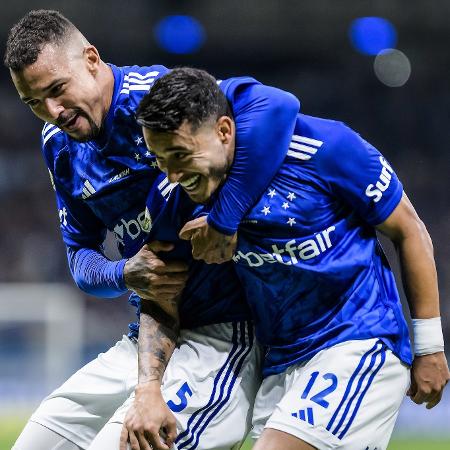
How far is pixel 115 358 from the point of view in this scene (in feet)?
11.3

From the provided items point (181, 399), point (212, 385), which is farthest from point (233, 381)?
point (181, 399)

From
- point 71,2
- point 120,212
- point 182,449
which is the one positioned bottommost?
point 71,2

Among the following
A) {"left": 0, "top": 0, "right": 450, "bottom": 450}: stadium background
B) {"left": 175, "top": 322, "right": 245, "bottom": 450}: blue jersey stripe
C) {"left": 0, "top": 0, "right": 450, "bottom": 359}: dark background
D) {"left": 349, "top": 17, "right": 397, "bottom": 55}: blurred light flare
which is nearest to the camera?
{"left": 175, "top": 322, "right": 245, "bottom": 450}: blue jersey stripe

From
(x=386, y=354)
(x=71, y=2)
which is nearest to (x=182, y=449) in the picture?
(x=386, y=354)

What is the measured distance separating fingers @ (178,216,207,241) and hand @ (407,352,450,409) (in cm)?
80

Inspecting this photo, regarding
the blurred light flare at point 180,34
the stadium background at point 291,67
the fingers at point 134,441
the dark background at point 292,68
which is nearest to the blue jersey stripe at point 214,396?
the fingers at point 134,441

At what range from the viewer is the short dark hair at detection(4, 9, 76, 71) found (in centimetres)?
316

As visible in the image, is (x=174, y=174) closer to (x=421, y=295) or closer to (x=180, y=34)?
(x=421, y=295)

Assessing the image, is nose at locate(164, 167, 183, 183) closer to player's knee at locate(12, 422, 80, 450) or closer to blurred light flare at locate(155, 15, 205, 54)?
player's knee at locate(12, 422, 80, 450)

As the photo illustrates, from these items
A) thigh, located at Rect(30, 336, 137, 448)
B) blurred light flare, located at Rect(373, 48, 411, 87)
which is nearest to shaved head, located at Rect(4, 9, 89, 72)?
thigh, located at Rect(30, 336, 137, 448)

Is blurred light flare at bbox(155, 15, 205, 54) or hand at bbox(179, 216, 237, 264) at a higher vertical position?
hand at bbox(179, 216, 237, 264)

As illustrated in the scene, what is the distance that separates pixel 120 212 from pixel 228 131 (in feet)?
1.91

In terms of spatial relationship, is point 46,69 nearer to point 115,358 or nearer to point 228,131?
point 228,131

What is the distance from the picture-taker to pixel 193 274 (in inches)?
128
